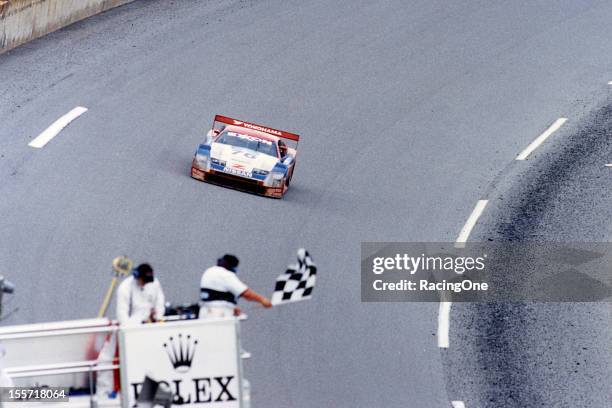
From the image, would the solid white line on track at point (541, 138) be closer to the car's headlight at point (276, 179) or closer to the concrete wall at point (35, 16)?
the car's headlight at point (276, 179)

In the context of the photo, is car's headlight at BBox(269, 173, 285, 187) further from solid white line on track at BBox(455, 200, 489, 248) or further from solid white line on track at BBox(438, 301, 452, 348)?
solid white line on track at BBox(438, 301, 452, 348)

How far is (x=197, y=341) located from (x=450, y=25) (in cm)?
2123

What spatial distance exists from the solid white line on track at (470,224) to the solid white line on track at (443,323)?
2376 millimetres

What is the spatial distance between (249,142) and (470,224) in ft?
14.7

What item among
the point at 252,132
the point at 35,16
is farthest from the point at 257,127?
the point at 35,16

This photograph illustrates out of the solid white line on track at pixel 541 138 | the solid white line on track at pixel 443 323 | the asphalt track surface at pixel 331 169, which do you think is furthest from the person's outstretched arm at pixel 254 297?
the solid white line on track at pixel 541 138

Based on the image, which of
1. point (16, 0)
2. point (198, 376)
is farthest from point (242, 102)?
point (198, 376)

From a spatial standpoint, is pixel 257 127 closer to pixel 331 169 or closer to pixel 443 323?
pixel 331 169

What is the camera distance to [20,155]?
2534 cm

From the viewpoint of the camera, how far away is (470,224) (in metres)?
24.8

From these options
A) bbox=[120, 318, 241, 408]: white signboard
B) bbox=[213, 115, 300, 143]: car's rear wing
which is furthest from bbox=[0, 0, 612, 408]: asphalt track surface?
bbox=[120, 318, 241, 408]: white signboard

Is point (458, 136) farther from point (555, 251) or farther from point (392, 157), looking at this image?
point (555, 251)

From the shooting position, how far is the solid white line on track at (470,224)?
78.6ft
